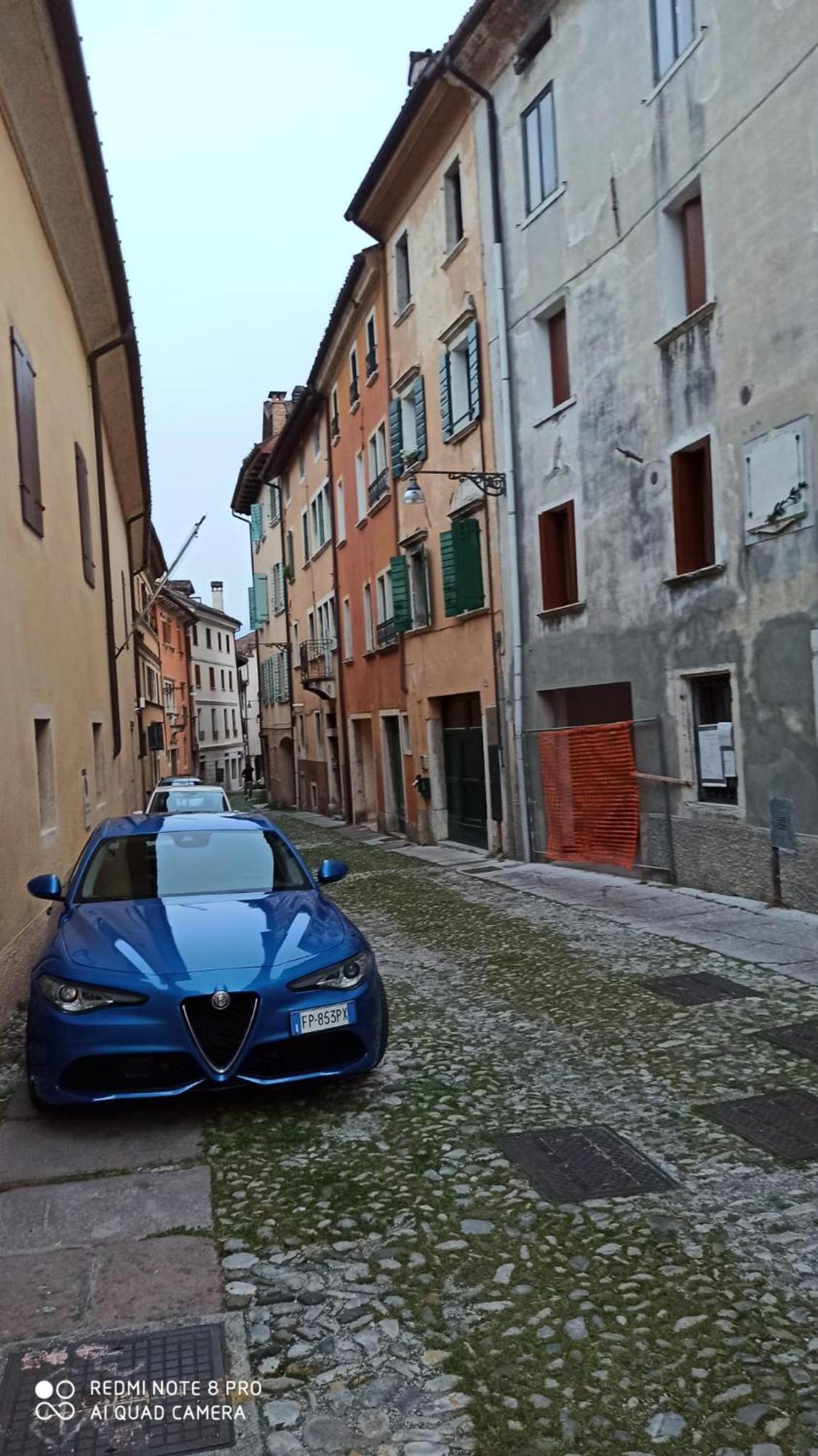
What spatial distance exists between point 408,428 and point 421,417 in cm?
119

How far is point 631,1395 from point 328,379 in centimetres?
2893

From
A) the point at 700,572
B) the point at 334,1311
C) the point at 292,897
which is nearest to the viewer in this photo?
the point at 334,1311

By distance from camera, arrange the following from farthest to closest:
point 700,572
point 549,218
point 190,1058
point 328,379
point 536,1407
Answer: point 328,379 < point 549,218 < point 700,572 < point 190,1058 < point 536,1407

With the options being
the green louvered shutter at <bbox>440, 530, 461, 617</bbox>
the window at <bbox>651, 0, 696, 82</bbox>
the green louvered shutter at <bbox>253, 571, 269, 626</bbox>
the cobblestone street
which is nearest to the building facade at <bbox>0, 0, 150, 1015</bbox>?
the cobblestone street

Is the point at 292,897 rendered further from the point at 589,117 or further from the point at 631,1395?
the point at 589,117

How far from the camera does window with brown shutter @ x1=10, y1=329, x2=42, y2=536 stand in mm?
9922

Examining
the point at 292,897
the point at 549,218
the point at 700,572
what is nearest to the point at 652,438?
the point at 700,572

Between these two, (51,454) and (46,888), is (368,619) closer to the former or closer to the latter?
(51,454)

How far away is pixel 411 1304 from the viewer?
3561 millimetres

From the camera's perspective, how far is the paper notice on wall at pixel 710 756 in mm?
11992

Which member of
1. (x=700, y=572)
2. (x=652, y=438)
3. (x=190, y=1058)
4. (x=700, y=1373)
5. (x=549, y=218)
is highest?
(x=549, y=218)

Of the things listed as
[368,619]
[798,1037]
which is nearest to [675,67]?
[798,1037]

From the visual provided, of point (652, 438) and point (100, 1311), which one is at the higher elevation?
point (652, 438)

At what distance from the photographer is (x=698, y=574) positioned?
12.0 m
